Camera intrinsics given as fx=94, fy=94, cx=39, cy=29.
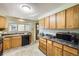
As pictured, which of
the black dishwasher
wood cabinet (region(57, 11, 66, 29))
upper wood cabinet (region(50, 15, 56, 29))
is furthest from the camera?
upper wood cabinet (region(50, 15, 56, 29))

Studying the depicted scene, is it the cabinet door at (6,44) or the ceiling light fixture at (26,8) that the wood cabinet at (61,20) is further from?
the cabinet door at (6,44)

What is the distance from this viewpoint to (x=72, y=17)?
2256 millimetres

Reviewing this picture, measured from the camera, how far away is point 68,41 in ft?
7.52

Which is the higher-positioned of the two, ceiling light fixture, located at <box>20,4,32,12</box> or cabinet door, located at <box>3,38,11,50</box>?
ceiling light fixture, located at <box>20,4,32,12</box>

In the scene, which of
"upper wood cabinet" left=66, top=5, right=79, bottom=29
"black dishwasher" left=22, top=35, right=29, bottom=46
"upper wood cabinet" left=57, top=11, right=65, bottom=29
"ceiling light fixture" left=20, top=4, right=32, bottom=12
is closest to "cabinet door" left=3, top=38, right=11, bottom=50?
"black dishwasher" left=22, top=35, right=29, bottom=46

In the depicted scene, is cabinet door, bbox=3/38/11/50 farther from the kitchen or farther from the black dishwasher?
the black dishwasher

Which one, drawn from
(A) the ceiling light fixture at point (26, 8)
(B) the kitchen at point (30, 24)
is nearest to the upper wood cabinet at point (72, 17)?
(B) the kitchen at point (30, 24)

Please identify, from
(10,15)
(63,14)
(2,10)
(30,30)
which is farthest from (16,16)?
(63,14)

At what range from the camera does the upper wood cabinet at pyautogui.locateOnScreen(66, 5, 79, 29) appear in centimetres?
211

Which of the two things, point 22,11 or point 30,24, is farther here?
point 30,24

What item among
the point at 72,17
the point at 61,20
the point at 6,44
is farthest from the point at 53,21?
the point at 6,44

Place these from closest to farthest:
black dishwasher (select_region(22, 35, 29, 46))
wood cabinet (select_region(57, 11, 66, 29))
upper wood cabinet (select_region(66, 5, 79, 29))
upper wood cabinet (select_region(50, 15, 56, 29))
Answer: upper wood cabinet (select_region(66, 5, 79, 29)), black dishwasher (select_region(22, 35, 29, 46)), wood cabinet (select_region(57, 11, 66, 29)), upper wood cabinet (select_region(50, 15, 56, 29))

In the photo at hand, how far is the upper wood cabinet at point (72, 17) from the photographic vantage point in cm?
211

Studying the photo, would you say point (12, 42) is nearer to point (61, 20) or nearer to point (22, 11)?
point (22, 11)
